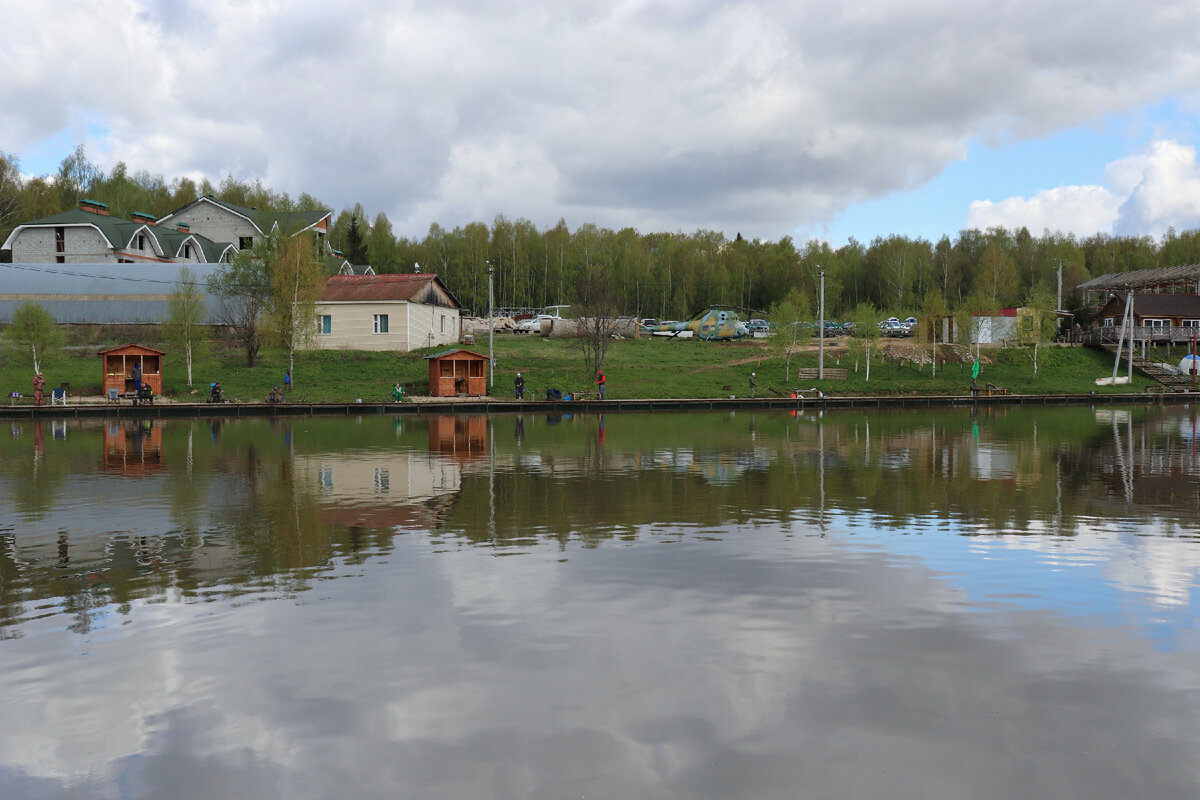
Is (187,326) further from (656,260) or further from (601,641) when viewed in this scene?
(656,260)

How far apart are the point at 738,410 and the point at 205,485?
34.6 metres

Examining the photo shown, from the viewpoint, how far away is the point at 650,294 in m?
117

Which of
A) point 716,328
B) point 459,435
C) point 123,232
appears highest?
point 123,232

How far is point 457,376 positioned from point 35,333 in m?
24.8

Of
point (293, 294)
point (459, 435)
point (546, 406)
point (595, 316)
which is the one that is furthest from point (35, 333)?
point (459, 435)

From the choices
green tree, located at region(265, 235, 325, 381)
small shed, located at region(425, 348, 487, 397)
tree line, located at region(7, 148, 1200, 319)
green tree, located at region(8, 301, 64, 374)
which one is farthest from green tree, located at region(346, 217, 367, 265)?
small shed, located at region(425, 348, 487, 397)

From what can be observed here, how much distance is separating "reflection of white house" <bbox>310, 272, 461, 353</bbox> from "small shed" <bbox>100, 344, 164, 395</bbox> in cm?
1275

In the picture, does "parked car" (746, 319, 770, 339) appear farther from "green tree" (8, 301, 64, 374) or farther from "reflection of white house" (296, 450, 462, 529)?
"reflection of white house" (296, 450, 462, 529)

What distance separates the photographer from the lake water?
6430 millimetres

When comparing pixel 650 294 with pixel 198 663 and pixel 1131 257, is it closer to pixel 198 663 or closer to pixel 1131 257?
pixel 1131 257

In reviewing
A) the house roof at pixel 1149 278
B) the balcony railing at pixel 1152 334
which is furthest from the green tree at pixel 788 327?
the house roof at pixel 1149 278

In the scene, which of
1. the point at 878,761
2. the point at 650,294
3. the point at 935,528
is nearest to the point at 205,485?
the point at 935,528

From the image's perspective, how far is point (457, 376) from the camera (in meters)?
54.2

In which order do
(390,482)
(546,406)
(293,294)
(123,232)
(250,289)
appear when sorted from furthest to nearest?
(123,232)
(250,289)
(293,294)
(546,406)
(390,482)
